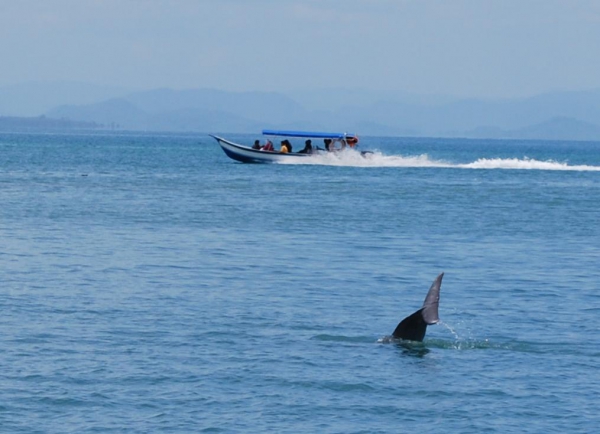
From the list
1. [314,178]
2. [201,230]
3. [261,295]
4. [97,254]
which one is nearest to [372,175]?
[314,178]

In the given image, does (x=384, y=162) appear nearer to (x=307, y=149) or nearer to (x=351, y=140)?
(x=351, y=140)

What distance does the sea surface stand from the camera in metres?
16.9

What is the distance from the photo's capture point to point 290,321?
23.1 meters

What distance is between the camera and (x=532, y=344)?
2133 centimetres

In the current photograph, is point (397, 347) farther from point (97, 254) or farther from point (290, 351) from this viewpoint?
point (97, 254)

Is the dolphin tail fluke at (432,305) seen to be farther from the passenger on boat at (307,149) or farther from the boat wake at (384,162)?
the boat wake at (384,162)

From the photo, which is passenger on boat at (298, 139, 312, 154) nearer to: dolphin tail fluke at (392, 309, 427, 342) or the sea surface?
the sea surface

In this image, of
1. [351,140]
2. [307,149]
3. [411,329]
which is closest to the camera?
[411,329]

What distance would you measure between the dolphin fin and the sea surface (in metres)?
0.24

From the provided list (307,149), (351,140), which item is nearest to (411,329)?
(351,140)

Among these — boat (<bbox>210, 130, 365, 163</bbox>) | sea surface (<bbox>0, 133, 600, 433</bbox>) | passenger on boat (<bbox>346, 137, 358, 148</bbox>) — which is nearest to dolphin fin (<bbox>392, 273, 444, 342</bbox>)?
sea surface (<bbox>0, 133, 600, 433</bbox>)

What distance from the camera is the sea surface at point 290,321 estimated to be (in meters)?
16.9

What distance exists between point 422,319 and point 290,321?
3398 millimetres

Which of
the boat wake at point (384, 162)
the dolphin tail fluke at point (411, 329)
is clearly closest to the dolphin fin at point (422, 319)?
the dolphin tail fluke at point (411, 329)
